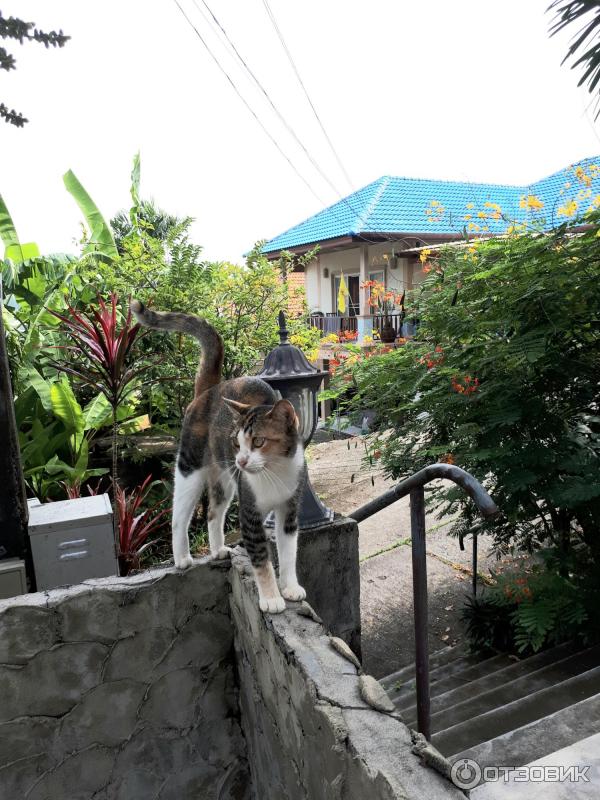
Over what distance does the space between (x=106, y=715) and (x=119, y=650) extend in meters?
0.27

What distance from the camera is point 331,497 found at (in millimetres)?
7090

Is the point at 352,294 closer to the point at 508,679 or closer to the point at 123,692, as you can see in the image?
the point at 508,679

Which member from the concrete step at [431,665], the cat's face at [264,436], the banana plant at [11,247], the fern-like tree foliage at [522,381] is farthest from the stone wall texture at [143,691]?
the banana plant at [11,247]

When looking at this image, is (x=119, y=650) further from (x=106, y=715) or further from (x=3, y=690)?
(x=3, y=690)

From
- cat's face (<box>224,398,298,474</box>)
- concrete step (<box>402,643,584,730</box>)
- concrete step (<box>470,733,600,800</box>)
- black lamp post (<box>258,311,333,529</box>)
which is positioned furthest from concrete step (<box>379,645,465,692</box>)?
cat's face (<box>224,398,298,474</box>)

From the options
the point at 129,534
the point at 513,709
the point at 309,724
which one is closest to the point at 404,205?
the point at 129,534

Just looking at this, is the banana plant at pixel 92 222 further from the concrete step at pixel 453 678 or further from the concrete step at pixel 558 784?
the concrete step at pixel 558 784

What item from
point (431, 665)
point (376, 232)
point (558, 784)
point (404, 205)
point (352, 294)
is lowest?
point (431, 665)

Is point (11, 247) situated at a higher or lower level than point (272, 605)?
higher

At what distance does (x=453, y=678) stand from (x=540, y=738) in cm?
176

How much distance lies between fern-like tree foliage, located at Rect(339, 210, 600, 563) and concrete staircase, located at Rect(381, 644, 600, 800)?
78 centimetres

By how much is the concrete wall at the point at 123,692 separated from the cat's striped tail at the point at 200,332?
0.78 meters

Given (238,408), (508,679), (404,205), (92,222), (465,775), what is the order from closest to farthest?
(465,775), (238,408), (508,679), (92,222), (404,205)

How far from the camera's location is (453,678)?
3.52m
